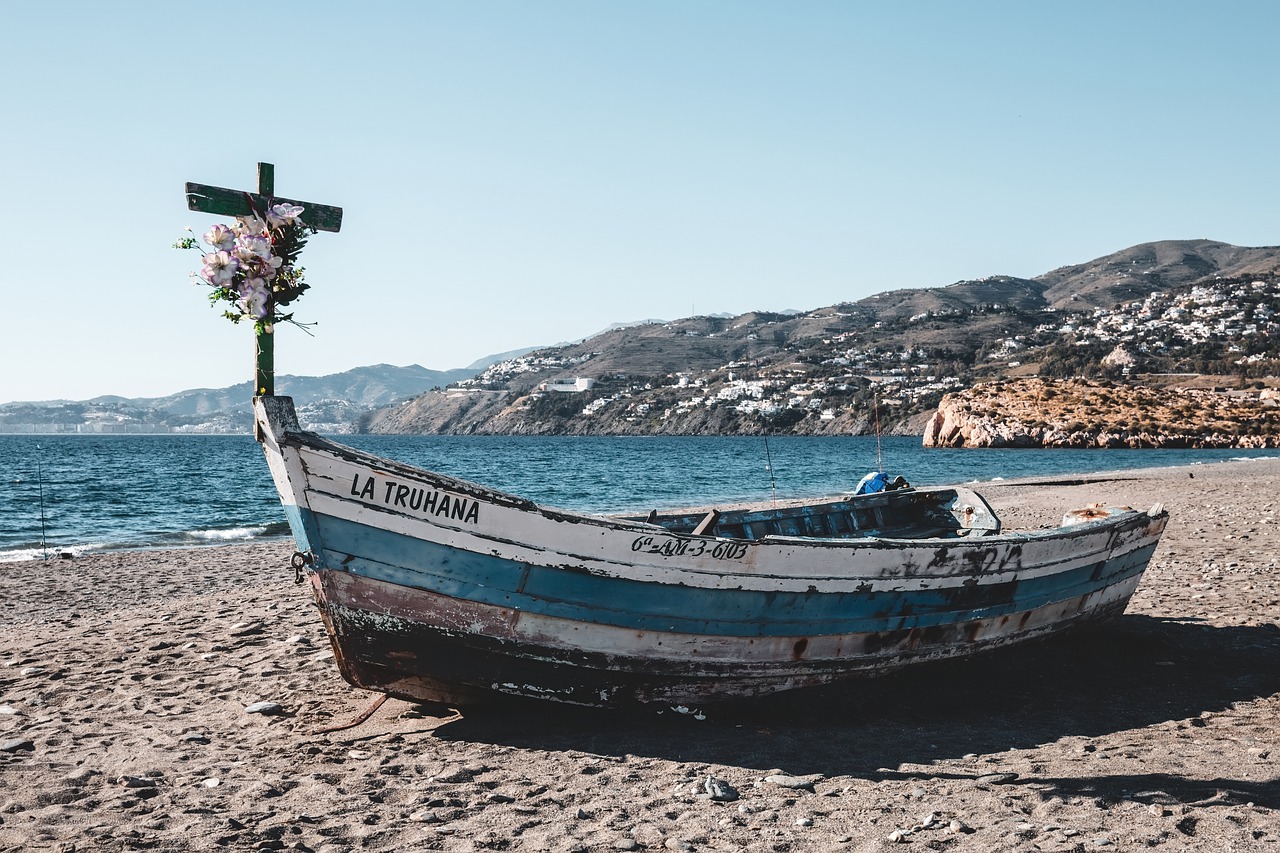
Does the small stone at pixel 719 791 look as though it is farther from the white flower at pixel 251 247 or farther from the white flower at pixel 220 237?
the white flower at pixel 220 237

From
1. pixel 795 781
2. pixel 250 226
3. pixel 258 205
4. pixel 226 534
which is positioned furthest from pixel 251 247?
pixel 226 534

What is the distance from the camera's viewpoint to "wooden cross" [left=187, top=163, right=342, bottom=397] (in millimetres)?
6285

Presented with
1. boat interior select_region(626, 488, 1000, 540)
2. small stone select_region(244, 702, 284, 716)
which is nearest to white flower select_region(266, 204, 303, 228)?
small stone select_region(244, 702, 284, 716)

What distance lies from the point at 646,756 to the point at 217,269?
4729mm

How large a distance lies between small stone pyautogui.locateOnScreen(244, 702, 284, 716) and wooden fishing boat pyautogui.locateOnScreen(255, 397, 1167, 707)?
1368 millimetres

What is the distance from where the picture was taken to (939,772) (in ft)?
21.4

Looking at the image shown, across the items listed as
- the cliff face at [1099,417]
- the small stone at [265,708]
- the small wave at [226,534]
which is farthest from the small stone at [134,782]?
the cliff face at [1099,417]

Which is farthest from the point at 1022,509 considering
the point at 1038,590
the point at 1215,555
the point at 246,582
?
the point at 246,582

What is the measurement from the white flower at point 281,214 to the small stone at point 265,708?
437cm

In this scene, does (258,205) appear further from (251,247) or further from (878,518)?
(878,518)

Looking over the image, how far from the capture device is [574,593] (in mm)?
6941

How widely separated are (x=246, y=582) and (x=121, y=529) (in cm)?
1404

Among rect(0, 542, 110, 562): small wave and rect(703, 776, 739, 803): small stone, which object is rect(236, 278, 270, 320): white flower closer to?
rect(703, 776, 739, 803): small stone

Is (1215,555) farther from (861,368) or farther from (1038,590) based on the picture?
(861,368)
